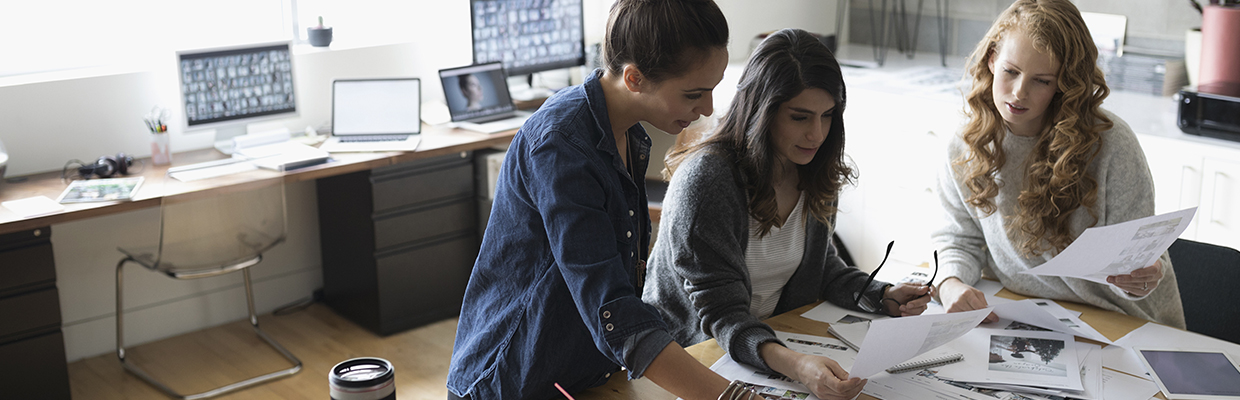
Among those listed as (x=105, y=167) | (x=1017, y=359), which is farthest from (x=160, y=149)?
(x=1017, y=359)

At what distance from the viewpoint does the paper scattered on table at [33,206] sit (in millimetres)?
2689

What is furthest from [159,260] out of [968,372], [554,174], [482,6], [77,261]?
[968,372]

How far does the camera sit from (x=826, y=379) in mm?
1410

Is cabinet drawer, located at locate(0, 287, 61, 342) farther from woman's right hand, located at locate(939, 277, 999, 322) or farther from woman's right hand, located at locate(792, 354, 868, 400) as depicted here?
woman's right hand, located at locate(939, 277, 999, 322)

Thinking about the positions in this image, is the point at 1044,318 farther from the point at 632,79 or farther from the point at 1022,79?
the point at 632,79

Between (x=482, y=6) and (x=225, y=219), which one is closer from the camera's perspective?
(x=225, y=219)

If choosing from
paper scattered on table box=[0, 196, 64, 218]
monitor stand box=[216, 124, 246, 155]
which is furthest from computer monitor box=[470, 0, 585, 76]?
paper scattered on table box=[0, 196, 64, 218]

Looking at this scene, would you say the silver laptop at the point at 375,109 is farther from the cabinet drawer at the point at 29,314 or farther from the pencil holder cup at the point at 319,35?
the cabinet drawer at the point at 29,314

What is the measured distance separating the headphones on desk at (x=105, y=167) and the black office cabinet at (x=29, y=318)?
28 centimetres

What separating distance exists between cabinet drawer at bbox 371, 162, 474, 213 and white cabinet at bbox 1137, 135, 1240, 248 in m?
2.31

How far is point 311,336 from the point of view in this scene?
3.59 m

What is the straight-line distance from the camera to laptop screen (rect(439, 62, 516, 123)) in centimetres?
367

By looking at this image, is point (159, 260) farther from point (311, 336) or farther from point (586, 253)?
point (586, 253)

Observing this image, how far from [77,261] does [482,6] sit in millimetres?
1666
